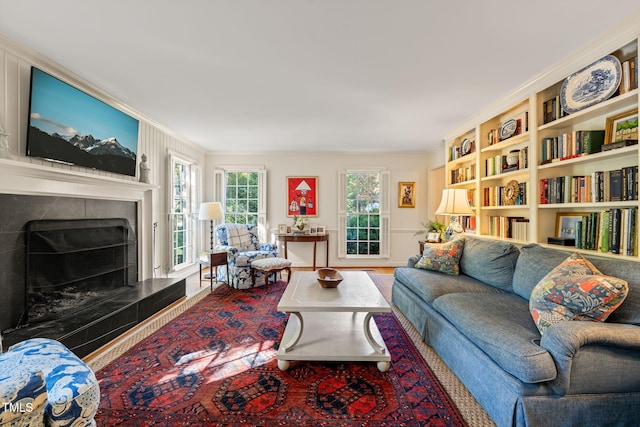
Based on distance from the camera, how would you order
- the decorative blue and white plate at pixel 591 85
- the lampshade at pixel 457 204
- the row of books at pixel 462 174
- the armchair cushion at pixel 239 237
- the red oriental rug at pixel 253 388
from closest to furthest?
the red oriental rug at pixel 253 388, the decorative blue and white plate at pixel 591 85, the lampshade at pixel 457 204, the row of books at pixel 462 174, the armchair cushion at pixel 239 237

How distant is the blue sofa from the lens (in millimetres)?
1263

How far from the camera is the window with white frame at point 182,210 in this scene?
412 centimetres

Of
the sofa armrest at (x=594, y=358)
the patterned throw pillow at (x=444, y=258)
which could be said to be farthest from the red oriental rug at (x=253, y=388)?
the patterned throw pillow at (x=444, y=258)

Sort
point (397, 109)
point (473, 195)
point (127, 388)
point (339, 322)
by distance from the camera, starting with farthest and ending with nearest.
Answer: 1. point (473, 195)
2. point (397, 109)
3. point (339, 322)
4. point (127, 388)

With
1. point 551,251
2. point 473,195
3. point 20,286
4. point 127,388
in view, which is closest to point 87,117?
point 20,286

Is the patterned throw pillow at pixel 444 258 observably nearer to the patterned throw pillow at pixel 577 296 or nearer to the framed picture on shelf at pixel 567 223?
the framed picture on shelf at pixel 567 223

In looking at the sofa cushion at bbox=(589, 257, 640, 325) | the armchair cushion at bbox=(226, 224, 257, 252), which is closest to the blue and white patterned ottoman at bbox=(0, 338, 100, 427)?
the sofa cushion at bbox=(589, 257, 640, 325)

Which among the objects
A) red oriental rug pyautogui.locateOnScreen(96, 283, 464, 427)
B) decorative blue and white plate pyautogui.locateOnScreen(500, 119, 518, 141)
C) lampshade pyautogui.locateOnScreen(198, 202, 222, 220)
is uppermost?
decorative blue and white plate pyautogui.locateOnScreen(500, 119, 518, 141)

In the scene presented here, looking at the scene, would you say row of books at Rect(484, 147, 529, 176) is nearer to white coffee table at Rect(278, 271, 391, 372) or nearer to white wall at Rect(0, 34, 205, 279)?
white coffee table at Rect(278, 271, 391, 372)

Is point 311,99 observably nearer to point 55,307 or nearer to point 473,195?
point 473,195

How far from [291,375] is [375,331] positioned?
754mm

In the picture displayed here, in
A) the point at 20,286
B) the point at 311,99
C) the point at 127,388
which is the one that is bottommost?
the point at 127,388

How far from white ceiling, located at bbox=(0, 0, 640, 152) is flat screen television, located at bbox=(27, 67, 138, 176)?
0.65ft

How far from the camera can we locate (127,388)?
171 cm
